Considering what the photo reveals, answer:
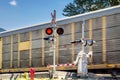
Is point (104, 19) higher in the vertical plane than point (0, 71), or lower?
higher

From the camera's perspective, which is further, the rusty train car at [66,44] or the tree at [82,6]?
the tree at [82,6]

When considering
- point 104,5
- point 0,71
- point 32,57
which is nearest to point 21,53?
point 32,57

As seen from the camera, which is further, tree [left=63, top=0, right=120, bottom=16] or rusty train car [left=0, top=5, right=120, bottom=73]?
tree [left=63, top=0, right=120, bottom=16]

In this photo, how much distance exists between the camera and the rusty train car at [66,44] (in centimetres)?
2247

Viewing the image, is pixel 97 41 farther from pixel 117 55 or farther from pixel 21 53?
pixel 21 53

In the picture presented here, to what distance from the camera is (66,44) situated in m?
26.0

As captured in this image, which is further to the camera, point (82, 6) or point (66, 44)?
point (82, 6)

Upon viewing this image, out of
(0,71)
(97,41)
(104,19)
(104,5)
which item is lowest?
(0,71)

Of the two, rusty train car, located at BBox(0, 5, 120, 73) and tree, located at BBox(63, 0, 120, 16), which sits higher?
tree, located at BBox(63, 0, 120, 16)

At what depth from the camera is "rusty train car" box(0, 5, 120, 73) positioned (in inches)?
885

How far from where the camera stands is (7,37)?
33281 millimetres

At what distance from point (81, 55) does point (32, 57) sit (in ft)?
38.1

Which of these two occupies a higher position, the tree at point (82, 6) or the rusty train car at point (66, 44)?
the tree at point (82, 6)

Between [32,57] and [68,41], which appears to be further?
[32,57]
